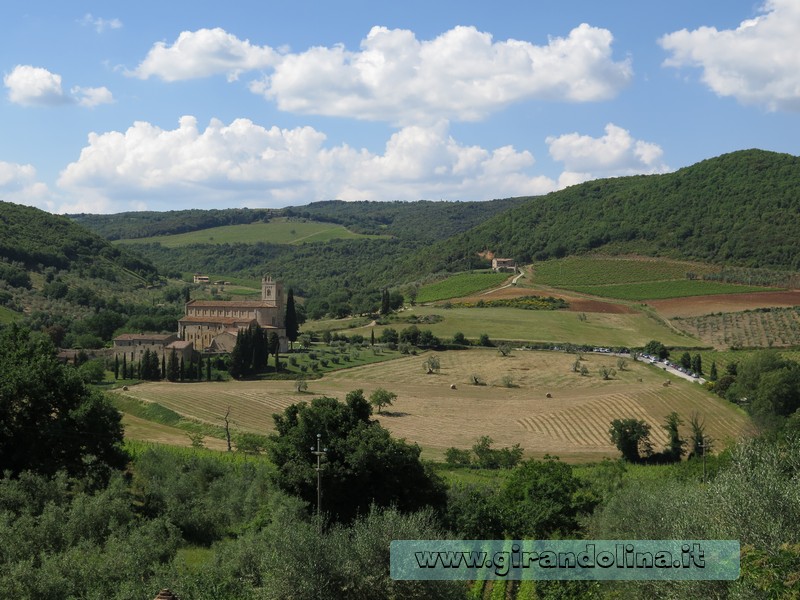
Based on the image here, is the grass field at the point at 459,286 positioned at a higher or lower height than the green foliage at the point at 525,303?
higher

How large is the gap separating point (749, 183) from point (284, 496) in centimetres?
17913

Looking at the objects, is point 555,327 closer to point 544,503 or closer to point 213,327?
point 213,327

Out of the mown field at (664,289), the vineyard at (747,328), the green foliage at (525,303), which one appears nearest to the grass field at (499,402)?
the vineyard at (747,328)

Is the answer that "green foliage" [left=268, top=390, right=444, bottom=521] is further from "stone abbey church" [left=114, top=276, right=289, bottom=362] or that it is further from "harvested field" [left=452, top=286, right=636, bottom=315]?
"harvested field" [left=452, top=286, right=636, bottom=315]

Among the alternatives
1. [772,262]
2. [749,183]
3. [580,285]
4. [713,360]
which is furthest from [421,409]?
[749,183]

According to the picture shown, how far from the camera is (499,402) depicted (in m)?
76.8

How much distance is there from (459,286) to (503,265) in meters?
22.1

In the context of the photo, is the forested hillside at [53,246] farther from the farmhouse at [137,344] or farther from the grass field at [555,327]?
the grass field at [555,327]

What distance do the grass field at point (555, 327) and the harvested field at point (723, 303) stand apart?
17.2 ft

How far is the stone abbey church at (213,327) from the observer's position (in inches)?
3735

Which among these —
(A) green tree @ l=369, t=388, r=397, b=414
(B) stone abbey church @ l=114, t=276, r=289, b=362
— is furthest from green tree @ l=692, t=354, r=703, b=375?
(B) stone abbey church @ l=114, t=276, r=289, b=362

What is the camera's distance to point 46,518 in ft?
83.5

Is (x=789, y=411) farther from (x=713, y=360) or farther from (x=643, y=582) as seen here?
(x=643, y=582)

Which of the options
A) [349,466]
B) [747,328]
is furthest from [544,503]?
[747,328]
